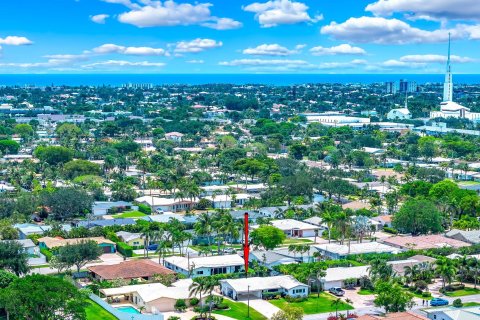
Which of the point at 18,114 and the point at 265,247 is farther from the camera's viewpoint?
the point at 18,114

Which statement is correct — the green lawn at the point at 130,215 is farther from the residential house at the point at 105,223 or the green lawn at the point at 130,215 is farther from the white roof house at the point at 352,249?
the white roof house at the point at 352,249

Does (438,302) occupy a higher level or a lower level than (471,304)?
higher

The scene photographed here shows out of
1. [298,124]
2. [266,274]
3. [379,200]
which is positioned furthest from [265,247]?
[298,124]

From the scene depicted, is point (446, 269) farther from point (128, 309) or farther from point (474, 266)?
point (128, 309)

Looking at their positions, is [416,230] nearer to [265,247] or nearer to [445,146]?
[265,247]

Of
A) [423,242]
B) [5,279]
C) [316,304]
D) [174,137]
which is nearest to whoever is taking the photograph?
[5,279]

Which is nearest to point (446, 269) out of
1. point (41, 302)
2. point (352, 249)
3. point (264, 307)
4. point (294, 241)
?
point (352, 249)

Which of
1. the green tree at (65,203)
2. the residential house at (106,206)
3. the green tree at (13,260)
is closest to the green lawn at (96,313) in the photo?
the green tree at (13,260)
